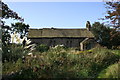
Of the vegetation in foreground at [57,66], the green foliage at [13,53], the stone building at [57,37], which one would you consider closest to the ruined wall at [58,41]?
the stone building at [57,37]

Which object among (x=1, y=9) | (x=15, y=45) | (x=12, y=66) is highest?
(x=1, y=9)

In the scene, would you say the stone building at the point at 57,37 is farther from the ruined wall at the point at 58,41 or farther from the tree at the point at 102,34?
the tree at the point at 102,34

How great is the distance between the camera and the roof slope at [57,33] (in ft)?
154

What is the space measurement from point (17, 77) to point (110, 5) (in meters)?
7.91

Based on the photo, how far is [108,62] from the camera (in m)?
11.7

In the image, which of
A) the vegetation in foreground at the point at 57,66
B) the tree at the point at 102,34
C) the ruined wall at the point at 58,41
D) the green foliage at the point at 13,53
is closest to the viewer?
the vegetation in foreground at the point at 57,66

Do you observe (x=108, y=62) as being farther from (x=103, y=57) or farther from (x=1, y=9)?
(x=1, y=9)

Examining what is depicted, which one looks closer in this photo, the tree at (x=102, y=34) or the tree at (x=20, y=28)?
the tree at (x=102, y=34)

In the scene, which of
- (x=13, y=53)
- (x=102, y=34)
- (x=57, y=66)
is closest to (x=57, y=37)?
(x=102, y=34)

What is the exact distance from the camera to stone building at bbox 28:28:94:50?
46469 millimetres

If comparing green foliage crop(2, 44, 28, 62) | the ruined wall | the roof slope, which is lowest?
the ruined wall

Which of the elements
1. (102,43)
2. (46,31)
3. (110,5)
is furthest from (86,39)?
(110,5)

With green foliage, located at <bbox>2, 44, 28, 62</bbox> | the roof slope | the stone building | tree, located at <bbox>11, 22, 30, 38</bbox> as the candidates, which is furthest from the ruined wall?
green foliage, located at <bbox>2, 44, 28, 62</bbox>

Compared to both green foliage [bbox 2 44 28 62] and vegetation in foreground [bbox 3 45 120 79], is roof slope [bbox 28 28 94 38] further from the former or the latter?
green foliage [bbox 2 44 28 62]
